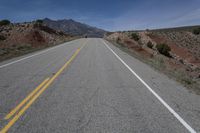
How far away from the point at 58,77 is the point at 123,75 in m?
2.92

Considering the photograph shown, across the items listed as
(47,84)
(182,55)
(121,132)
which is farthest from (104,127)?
(182,55)

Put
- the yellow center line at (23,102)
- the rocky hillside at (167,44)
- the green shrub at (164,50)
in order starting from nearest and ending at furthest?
the yellow center line at (23,102), the rocky hillside at (167,44), the green shrub at (164,50)

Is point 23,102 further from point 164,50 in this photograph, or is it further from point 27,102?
point 164,50

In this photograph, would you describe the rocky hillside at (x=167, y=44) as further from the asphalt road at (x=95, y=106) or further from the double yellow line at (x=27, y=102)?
the double yellow line at (x=27, y=102)

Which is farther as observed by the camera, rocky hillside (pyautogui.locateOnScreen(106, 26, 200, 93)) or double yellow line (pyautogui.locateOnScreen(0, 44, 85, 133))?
rocky hillside (pyautogui.locateOnScreen(106, 26, 200, 93))

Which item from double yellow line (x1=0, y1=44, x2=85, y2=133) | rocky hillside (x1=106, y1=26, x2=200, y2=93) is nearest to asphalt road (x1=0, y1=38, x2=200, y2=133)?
double yellow line (x1=0, y1=44, x2=85, y2=133)

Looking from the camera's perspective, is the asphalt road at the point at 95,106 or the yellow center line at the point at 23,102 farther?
the yellow center line at the point at 23,102

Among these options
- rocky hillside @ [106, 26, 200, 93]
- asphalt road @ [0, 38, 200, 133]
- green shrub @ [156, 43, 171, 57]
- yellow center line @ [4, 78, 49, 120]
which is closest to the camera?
asphalt road @ [0, 38, 200, 133]

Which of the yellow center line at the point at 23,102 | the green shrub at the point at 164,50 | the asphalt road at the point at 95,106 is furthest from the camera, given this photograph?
the green shrub at the point at 164,50

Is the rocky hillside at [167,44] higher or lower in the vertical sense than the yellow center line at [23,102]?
lower

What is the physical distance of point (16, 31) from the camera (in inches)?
2076

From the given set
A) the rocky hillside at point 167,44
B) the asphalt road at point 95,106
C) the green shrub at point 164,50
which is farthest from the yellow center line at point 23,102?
the green shrub at point 164,50

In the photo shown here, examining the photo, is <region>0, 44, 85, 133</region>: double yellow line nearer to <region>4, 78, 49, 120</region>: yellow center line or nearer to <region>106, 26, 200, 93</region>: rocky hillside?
<region>4, 78, 49, 120</region>: yellow center line

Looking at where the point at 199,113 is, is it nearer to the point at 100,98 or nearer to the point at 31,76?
the point at 100,98
